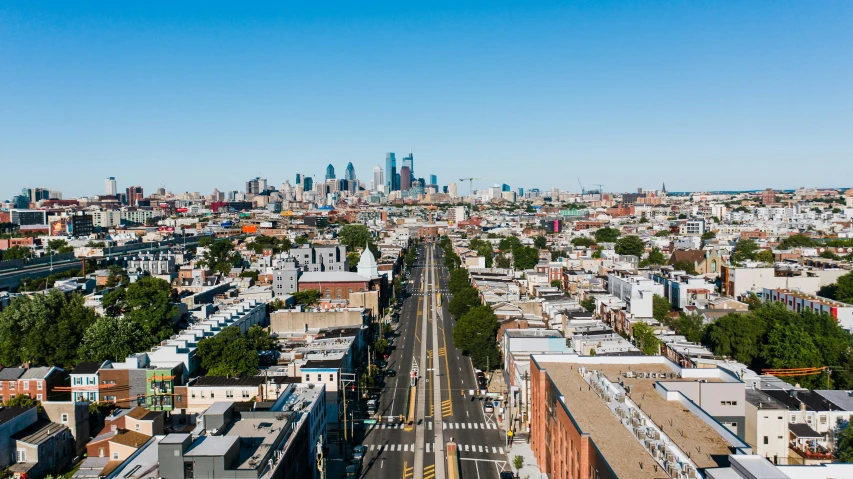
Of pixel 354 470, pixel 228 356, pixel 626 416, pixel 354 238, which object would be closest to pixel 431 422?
pixel 354 470

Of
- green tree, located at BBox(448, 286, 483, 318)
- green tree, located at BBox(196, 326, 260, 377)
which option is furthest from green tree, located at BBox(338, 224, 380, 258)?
green tree, located at BBox(196, 326, 260, 377)

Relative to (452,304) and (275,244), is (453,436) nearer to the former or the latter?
(452,304)

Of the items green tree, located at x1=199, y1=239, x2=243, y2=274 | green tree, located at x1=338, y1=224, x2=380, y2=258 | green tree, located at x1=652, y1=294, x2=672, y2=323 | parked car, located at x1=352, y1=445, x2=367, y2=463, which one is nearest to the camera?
parked car, located at x1=352, y1=445, x2=367, y2=463

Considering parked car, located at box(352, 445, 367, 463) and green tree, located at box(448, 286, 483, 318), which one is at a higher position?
green tree, located at box(448, 286, 483, 318)

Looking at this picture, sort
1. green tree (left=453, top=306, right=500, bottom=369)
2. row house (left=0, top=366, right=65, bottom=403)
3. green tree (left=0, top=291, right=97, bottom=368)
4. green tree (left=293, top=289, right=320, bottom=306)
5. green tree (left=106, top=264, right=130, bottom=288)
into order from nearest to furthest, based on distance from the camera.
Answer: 1. row house (left=0, top=366, right=65, bottom=403)
2. green tree (left=0, top=291, right=97, bottom=368)
3. green tree (left=453, top=306, right=500, bottom=369)
4. green tree (left=293, top=289, right=320, bottom=306)
5. green tree (left=106, top=264, right=130, bottom=288)

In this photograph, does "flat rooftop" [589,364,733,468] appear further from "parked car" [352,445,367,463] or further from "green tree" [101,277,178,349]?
"green tree" [101,277,178,349]

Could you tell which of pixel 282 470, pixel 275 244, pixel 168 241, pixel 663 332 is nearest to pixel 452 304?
pixel 663 332

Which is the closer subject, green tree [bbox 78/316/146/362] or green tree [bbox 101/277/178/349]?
green tree [bbox 78/316/146/362]
